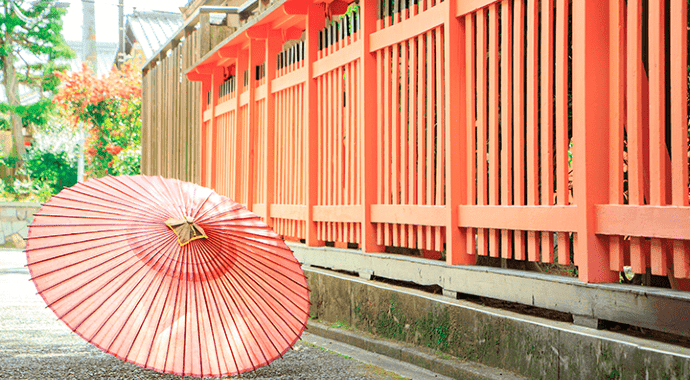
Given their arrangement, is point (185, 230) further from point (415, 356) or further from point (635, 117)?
point (635, 117)

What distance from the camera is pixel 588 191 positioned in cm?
393

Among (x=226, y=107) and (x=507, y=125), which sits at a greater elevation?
(x=226, y=107)

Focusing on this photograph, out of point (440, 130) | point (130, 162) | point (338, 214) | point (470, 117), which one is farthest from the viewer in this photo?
point (130, 162)

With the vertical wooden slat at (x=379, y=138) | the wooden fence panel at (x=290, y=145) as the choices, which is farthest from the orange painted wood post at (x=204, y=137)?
the vertical wooden slat at (x=379, y=138)

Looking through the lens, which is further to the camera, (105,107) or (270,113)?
(105,107)

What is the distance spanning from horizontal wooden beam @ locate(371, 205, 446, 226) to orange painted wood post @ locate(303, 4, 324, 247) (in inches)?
50.3

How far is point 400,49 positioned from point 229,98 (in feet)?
16.3

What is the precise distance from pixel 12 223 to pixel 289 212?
13.9 metres

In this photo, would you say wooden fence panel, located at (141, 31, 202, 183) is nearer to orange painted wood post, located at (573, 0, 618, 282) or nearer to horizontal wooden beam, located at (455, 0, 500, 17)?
horizontal wooden beam, located at (455, 0, 500, 17)

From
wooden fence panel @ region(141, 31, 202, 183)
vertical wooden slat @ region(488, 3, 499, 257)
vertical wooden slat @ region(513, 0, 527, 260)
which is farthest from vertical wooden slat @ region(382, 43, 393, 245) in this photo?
wooden fence panel @ region(141, 31, 202, 183)

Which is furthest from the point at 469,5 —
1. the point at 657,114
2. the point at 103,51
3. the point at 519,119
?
the point at 103,51

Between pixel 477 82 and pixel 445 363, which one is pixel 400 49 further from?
pixel 445 363

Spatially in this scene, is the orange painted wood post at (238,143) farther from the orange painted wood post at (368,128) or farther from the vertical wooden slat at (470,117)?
the vertical wooden slat at (470,117)

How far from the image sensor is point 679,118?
353 centimetres
